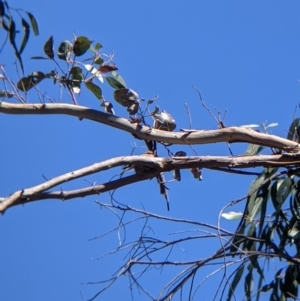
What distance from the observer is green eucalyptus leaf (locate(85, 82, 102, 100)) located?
2.22 metres

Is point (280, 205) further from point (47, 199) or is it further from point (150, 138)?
point (47, 199)

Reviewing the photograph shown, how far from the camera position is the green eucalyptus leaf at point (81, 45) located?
7.11 feet

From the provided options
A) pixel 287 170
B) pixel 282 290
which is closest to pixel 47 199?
pixel 287 170

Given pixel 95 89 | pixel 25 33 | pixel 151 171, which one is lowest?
pixel 151 171

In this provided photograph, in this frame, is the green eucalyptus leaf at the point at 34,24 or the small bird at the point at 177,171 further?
the small bird at the point at 177,171

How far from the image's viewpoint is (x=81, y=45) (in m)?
2.18

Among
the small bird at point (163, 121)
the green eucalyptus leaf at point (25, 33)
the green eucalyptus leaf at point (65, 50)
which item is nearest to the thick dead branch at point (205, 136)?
the small bird at point (163, 121)

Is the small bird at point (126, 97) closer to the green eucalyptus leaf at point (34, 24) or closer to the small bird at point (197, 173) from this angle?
the small bird at point (197, 173)

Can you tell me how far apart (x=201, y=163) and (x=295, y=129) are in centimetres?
48

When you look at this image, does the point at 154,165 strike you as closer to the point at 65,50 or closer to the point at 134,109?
the point at 134,109

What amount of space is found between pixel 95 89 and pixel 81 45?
14cm

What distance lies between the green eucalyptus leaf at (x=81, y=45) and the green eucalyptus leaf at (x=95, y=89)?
10 cm

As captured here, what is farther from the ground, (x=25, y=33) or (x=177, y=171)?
(x=25, y=33)

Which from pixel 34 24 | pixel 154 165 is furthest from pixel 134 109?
pixel 34 24
